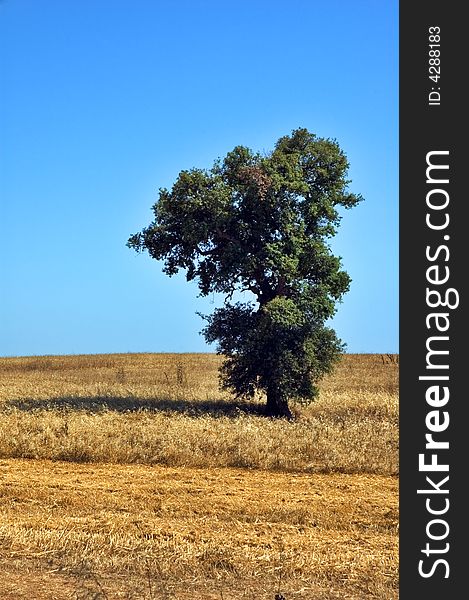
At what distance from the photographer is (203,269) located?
26.7m

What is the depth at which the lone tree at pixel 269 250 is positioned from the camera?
25016 millimetres

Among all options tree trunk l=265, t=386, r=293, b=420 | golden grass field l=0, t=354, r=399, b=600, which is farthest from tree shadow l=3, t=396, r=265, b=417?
tree trunk l=265, t=386, r=293, b=420

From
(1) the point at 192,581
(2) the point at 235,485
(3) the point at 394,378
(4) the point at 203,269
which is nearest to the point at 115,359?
(3) the point at 394,378

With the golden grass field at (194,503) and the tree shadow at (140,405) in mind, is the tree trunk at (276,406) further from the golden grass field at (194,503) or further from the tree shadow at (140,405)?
the golden grass field at (194,503)

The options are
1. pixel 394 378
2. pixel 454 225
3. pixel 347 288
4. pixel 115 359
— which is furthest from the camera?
pixel 115 359

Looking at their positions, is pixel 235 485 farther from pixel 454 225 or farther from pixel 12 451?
pixel 454 225

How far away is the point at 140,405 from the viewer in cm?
2694

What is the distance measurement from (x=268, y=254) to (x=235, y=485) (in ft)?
35.3

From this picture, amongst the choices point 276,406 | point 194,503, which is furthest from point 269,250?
point 194,503

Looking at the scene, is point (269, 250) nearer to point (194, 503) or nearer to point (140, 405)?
point (140, 405)

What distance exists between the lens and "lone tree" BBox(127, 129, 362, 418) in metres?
25.0

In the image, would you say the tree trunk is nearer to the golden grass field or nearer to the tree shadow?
the tree shadow

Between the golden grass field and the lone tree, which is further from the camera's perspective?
the lone tree

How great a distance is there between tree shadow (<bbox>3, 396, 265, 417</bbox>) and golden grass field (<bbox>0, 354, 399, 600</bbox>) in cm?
16
